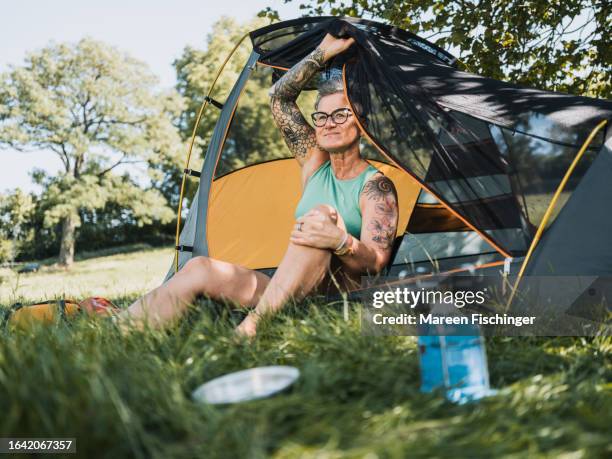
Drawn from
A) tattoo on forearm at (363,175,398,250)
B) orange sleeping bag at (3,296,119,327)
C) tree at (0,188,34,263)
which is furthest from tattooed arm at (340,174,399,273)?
tree at (0,188,34,263)

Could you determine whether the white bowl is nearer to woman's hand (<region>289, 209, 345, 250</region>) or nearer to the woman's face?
woman's hand (<region>289, 209, 345, 250</region>)

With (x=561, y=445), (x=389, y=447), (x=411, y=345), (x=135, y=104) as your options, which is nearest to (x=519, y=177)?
(x=411, y=345)

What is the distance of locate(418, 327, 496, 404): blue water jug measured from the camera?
1.58m

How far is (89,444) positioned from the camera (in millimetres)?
1219

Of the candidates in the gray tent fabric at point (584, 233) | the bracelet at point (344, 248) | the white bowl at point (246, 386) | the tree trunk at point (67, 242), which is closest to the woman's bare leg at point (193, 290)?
the bracelet at point (344, 248)

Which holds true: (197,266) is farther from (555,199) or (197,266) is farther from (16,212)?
(16,212)

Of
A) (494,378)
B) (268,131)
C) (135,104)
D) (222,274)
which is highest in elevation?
(135,104)

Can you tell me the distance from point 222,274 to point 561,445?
1.53 meters

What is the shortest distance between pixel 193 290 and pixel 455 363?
1.18m

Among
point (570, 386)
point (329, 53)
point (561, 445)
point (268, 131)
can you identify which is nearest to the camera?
point (561, 445)

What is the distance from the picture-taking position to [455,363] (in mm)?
1593

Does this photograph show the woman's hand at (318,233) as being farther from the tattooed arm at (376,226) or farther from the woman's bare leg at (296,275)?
the tattooed arm at (376,226)

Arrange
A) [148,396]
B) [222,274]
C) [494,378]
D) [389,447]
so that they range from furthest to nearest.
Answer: [222,274] < [494,378] < [148,396] < [389,447]

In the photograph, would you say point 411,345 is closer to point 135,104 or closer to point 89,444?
point 89,444
